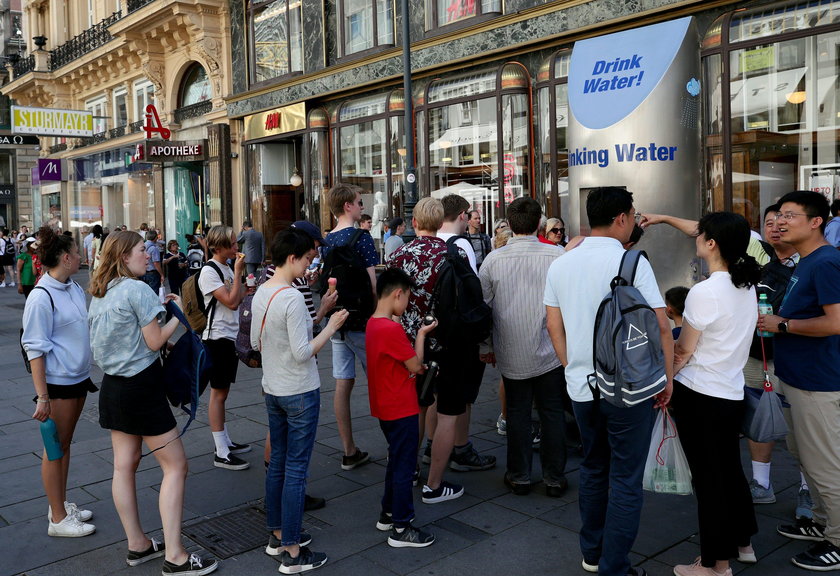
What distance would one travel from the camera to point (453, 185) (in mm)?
13766

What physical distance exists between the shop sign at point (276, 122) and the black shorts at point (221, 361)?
1220 cm

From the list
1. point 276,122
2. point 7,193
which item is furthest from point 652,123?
point 7,193

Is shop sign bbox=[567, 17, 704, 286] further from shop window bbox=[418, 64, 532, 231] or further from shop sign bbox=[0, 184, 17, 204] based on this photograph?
shop sign bbox=[0, 184, 17, 204]

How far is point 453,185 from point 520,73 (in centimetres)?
239

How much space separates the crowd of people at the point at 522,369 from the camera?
11.5 ft

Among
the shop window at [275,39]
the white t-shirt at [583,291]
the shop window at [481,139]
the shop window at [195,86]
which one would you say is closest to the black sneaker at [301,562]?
the white t-shirt at [583,291]

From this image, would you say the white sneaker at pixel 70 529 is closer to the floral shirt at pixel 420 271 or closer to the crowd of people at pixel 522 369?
the crowd of people at pixel 522 369

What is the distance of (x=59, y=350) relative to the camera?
4336 millimetres

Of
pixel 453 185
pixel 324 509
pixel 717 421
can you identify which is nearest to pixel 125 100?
pixel 453 185

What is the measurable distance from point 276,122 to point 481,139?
6.67 metres

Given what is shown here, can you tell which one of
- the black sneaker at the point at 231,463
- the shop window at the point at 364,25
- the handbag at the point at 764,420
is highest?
the shop window at the point at 364,25

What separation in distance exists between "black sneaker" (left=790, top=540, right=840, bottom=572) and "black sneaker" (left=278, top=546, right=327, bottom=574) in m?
2.42

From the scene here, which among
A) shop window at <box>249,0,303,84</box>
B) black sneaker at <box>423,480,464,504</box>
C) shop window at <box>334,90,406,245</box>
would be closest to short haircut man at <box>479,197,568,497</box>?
black sneaker at <box>423,480,464,504</box>

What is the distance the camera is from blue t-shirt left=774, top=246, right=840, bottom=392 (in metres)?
3.69
